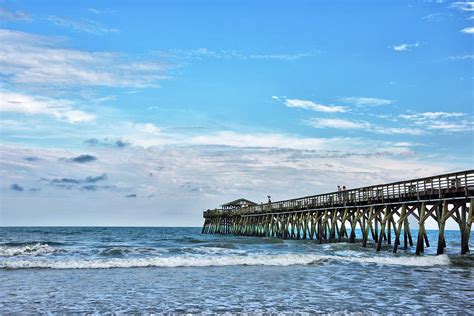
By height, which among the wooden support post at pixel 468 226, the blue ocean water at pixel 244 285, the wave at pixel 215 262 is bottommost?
the blue ocean water at pixel 244 285

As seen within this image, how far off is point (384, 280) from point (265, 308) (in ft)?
22.5

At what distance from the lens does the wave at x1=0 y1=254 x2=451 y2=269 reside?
21812mm

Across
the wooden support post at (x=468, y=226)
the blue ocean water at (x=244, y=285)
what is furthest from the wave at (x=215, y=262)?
the wooden support post at (x=468, y=226)

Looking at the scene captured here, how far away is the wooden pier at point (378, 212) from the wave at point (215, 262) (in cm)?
159

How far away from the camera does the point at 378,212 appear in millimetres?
29656

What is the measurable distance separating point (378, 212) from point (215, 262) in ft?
38.5

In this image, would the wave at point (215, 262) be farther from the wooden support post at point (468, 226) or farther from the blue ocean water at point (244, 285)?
the wooden support post at point (468, 226)

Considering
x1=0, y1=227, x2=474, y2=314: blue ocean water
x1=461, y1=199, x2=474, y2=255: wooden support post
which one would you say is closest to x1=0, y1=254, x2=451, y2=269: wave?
x1=0, y1=227, x2=474, y2=314: blue ocean water

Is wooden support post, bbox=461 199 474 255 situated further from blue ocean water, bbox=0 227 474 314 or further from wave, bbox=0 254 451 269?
wave, bbox=0 254 451 269

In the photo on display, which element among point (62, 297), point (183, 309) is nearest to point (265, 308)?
point (183, 309)

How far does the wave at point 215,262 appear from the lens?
21.8m

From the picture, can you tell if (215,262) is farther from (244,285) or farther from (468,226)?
Answer: (468,226)

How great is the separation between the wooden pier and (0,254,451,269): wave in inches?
62.5

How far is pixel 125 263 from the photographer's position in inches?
887
